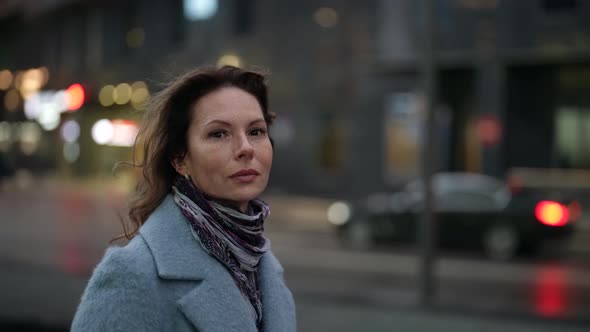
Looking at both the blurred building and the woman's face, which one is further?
the blurred building

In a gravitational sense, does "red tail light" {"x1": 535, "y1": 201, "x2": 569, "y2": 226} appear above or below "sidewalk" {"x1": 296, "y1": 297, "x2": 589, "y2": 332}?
above

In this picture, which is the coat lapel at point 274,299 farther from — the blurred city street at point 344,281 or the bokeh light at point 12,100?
the bokeh light at point 12,100

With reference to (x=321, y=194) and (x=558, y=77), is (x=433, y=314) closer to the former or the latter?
(x=558, y=77)

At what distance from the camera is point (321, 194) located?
92.8 feet

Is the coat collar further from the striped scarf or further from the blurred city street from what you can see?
the blurred city street

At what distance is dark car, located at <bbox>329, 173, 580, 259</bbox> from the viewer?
49.0ft

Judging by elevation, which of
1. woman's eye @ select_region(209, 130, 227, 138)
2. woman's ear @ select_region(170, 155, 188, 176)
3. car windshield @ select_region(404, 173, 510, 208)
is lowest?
car windshield @ select_region(404, 173, 510, 208)

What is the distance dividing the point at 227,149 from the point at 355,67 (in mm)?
25057

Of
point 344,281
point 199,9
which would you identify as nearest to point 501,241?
point 344,281

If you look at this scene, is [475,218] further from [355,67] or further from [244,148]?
[244,148]

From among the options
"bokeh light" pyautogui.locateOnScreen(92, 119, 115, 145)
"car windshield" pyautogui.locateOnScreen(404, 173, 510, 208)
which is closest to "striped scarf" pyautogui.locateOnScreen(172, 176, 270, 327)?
"car windshield" pyautogui.locateOnScreen(404, 173, 510, 208)

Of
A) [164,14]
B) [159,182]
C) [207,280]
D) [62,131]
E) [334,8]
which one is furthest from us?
[62,131]

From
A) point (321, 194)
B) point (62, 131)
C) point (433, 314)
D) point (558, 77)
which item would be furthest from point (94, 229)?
point (62, 131)

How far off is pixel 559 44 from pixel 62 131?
2139 centimetres
